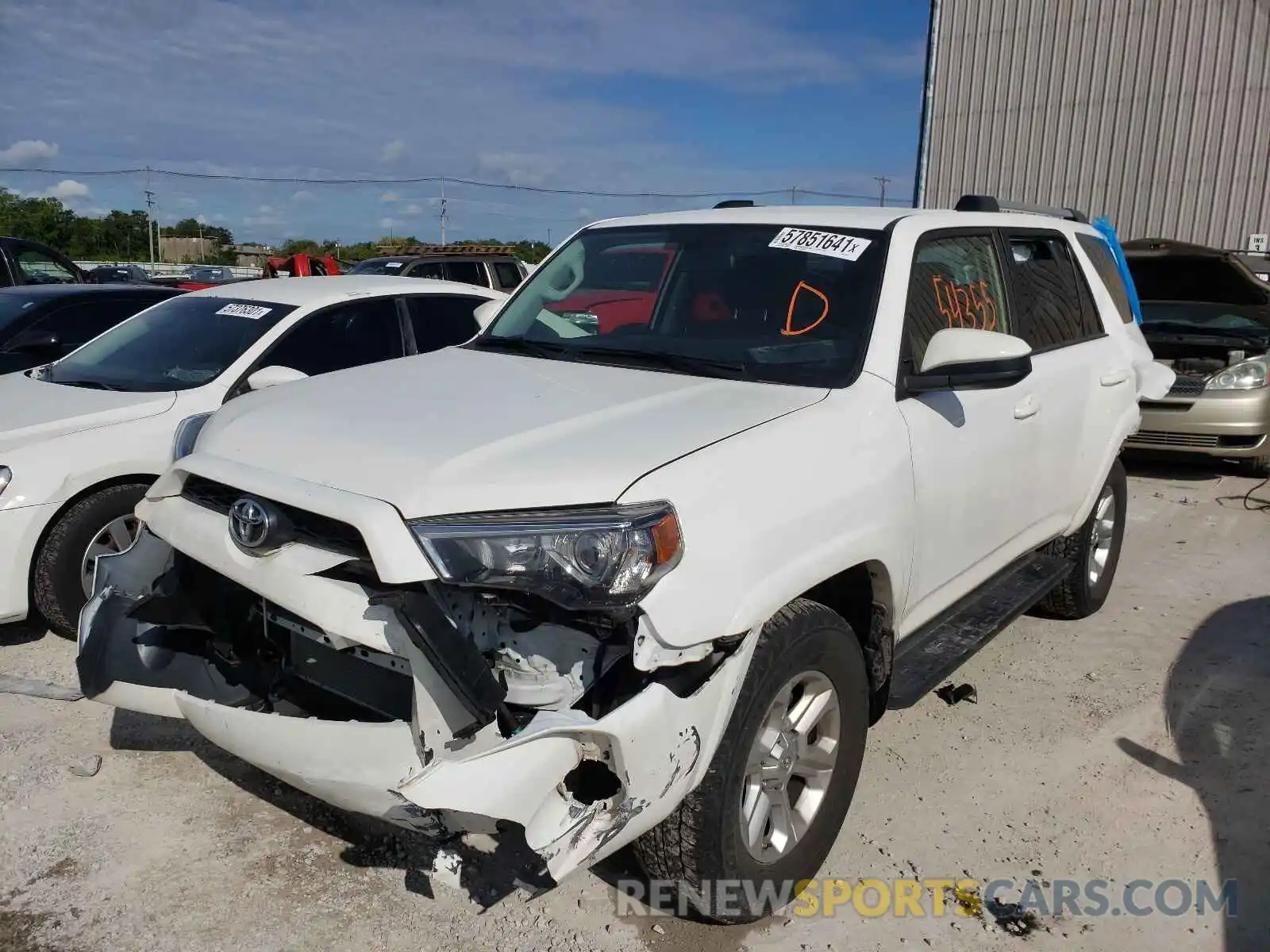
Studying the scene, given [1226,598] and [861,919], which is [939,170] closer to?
[1226,598]

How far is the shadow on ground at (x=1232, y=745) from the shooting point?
3.03 metres

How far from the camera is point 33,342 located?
602 cm

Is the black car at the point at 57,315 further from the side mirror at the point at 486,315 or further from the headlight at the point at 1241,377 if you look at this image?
the headlight at the point at 1241,377

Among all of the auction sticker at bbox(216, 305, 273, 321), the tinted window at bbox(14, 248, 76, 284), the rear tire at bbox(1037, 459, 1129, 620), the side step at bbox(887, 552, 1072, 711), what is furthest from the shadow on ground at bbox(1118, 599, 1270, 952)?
the tinted window at bbox(14, 248, 76, 284)

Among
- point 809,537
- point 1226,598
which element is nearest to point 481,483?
point 809,537

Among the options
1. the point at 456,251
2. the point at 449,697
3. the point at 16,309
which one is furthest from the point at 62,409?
the point at 456,251

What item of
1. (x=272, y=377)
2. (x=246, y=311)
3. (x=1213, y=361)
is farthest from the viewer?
(x=1213, y=361)

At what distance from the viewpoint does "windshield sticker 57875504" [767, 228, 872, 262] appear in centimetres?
349

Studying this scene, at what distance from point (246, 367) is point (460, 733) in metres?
3.43

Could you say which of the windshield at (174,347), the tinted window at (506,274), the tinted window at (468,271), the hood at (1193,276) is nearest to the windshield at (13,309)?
the windshield at (174,347)

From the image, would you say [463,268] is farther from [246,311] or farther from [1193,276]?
[246,311]

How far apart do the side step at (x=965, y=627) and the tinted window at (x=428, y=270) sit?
12.4 metres

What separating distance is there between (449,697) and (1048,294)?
3.38 m

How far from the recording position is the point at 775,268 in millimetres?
3568
